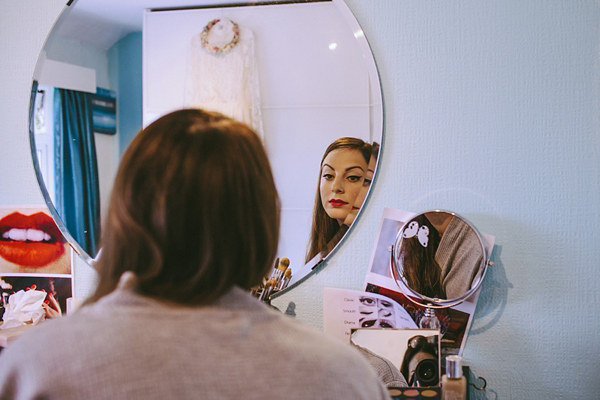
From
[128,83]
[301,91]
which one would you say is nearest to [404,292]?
[301,91]

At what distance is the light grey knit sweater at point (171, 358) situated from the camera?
1.57 feet

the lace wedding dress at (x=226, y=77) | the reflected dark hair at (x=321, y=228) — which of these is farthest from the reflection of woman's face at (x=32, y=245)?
the reflected dark hair at (x=321, y=228)

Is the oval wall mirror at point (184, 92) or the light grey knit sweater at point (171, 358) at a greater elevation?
the oval wall mirror at point (184, 92)

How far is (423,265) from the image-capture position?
1.04 m

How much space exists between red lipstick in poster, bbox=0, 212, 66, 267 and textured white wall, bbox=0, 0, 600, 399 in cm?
74

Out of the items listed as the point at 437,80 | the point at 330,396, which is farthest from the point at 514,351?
the point at 330,396

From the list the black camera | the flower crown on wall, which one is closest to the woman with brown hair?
the black camera

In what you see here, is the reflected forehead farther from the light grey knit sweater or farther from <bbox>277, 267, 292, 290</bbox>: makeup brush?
the light grey knit sweater

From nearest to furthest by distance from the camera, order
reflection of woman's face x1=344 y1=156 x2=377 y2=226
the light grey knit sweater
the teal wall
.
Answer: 1. the light grey knit sweater
2. reflection of woman's face x1=344 y1=156 x2=377 y2=226
3. the teal wall

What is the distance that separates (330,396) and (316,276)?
63 centimetres

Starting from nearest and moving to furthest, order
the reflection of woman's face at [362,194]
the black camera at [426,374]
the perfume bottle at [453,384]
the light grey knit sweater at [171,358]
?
the light grey knit sweater at [171,358]
the perfume bottle at [453,384]
the black camera at [426,374]
the reflection of woman's face at [362,194]

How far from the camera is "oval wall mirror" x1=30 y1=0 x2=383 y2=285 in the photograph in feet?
3.60

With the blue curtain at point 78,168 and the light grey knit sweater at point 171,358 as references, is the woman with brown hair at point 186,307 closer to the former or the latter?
the light grey knit sweater at point 171,358

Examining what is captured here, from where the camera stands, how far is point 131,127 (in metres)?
1.23
